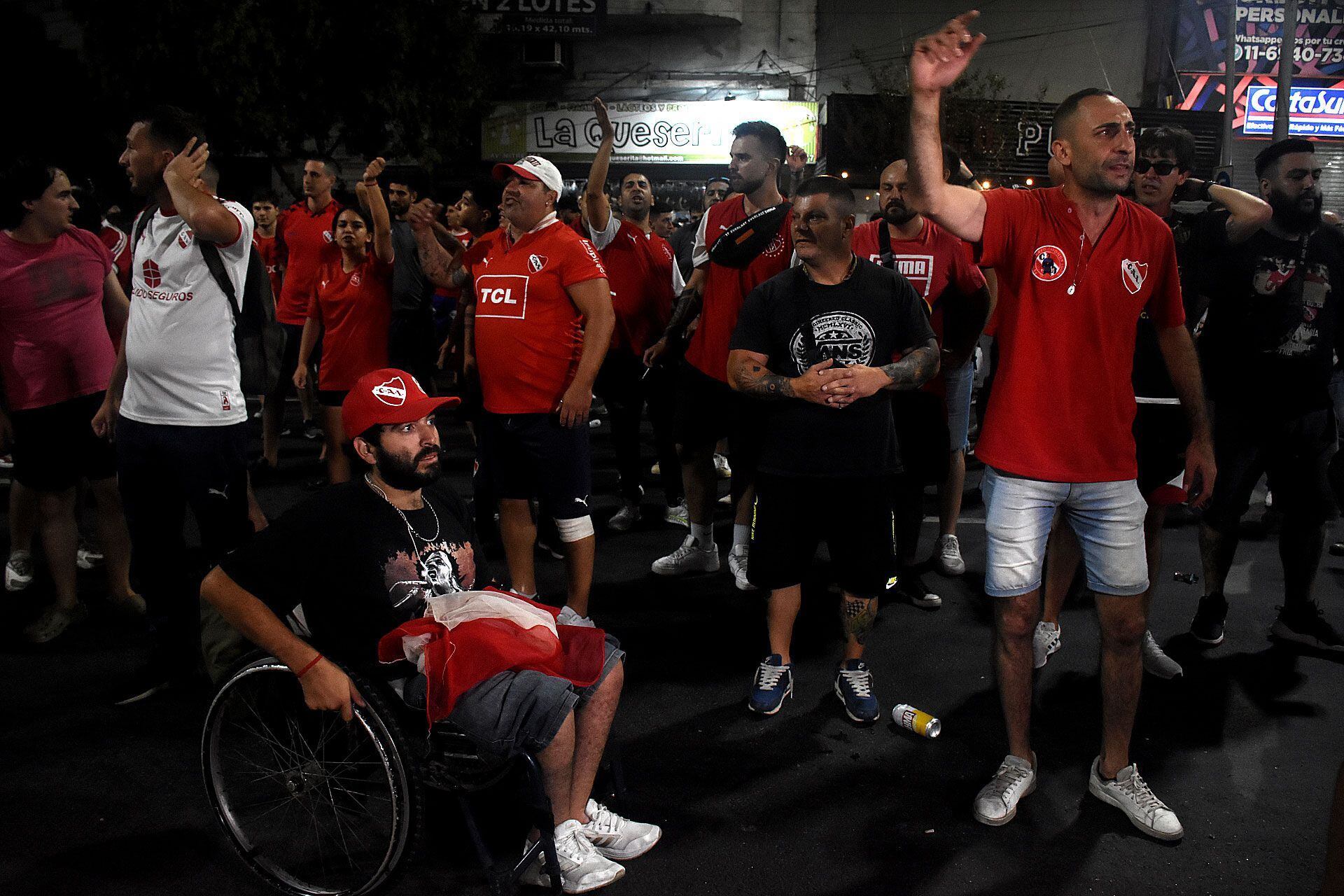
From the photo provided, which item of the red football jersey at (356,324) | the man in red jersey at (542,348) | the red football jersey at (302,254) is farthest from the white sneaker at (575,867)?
the red football jersey at (302,254)

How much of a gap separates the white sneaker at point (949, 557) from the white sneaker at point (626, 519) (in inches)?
77.3

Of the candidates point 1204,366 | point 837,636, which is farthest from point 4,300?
point 1204,366

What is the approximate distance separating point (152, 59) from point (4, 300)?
16660 mm

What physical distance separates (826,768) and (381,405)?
6.51ft

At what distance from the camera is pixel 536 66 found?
87.9 ft

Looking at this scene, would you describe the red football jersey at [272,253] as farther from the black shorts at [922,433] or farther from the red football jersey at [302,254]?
the black shorts at [922,433]

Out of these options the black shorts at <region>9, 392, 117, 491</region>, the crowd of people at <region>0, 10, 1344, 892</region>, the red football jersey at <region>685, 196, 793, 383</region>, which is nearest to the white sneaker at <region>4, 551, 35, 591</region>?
the crowd of people at <region>0, 10, 1344, 892</region>

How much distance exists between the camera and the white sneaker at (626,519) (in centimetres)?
650

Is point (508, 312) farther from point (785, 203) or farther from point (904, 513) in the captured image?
point (904, 513)

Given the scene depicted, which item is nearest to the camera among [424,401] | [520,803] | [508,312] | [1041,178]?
[424,401]

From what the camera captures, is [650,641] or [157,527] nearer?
[157,527]

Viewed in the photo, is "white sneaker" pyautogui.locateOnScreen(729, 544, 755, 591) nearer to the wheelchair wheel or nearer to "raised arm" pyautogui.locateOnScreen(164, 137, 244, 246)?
the wheelchair wheel

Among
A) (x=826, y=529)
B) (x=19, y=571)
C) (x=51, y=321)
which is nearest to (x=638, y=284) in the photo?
(x=826, y=529)

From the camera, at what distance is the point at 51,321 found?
14.9ft
